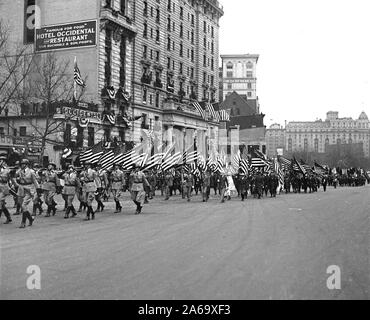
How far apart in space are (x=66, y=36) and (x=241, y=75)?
292 feet

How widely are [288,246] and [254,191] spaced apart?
18510 mm

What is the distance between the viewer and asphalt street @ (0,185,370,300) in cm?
616

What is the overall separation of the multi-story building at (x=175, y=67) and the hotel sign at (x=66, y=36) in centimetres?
1255

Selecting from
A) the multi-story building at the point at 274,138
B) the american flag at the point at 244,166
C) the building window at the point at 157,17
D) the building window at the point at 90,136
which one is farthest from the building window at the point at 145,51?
the multi-story building at the point at 274,138

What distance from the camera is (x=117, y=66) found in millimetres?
50438

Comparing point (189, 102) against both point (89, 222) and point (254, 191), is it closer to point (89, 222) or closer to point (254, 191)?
point (254, 191)

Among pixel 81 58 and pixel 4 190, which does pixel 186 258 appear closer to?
pixel 4 190

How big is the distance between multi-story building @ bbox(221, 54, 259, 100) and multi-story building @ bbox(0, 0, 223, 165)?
51765 mm

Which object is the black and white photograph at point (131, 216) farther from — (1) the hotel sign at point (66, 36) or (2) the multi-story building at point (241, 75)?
(2) the multi-story building at point (241, 75)

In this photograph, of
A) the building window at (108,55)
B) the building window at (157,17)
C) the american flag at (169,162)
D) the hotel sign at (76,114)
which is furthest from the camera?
the building window at (157,17)

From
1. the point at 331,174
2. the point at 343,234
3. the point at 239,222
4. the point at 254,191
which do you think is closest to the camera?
the point at 343,234

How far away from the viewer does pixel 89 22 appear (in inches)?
1625

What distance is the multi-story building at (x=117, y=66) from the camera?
4128 cm
